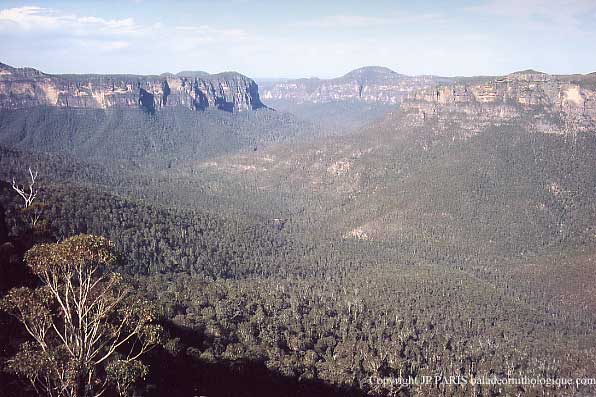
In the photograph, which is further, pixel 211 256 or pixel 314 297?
pixel 211 256

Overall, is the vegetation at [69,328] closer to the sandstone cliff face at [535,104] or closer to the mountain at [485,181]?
the mountain at [485,181]

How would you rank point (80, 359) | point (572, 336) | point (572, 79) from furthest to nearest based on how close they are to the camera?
point (572, 79), point (572, 336), point (80, 359)

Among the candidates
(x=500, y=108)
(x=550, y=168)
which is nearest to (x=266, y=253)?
(x=550, y=168)

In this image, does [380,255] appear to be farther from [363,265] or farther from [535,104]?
[535,104]

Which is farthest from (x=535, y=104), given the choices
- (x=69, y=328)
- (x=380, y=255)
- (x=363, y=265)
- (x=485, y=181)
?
(x=69, y=328)

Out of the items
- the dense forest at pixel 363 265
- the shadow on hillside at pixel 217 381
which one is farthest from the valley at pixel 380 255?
the dense forest at pixel 363 265

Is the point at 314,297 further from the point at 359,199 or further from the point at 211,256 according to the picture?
the point at 359,199
